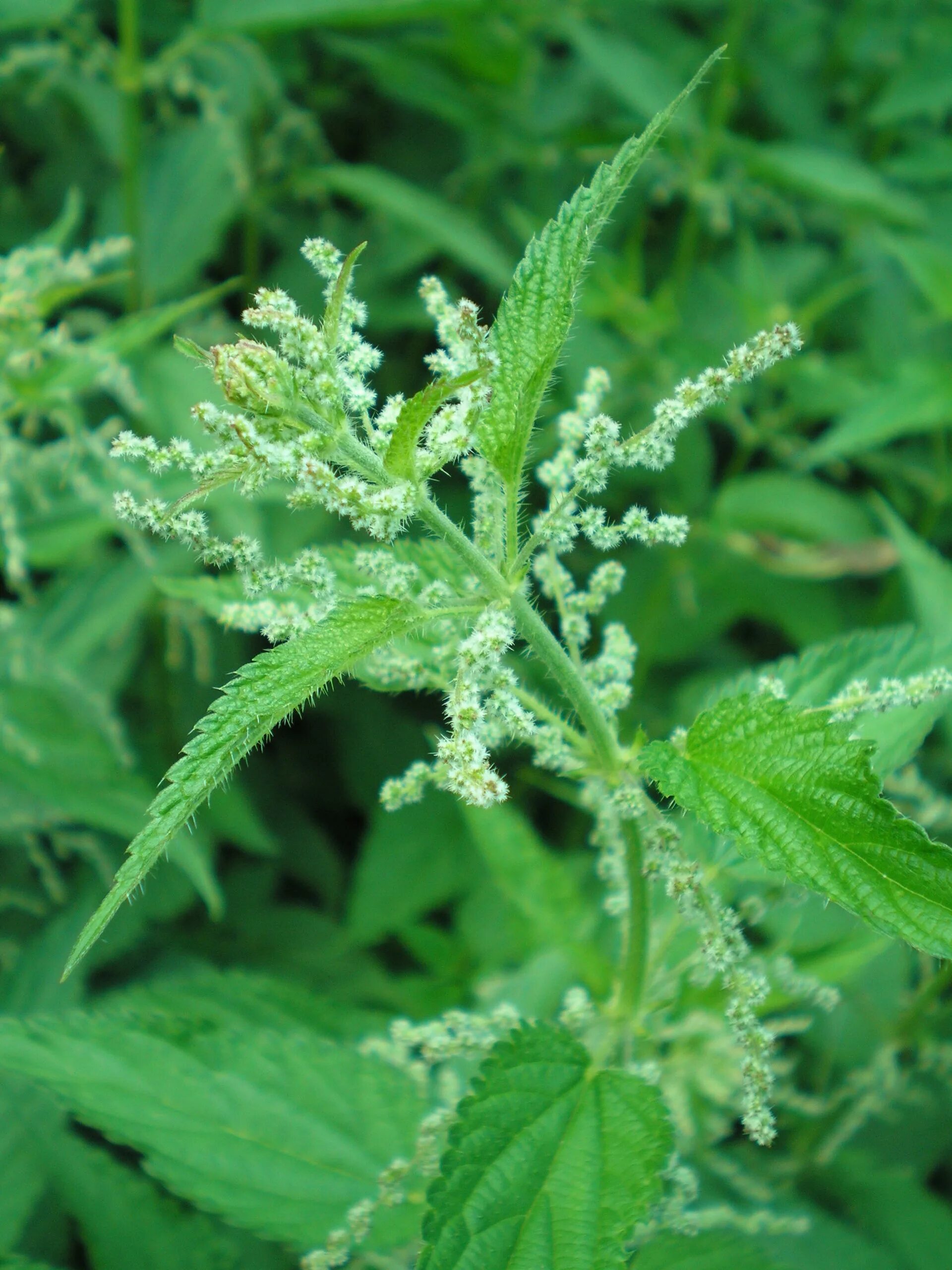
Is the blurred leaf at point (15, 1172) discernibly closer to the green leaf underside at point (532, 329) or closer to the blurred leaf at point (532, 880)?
the blurred leaf at point (532, 880)

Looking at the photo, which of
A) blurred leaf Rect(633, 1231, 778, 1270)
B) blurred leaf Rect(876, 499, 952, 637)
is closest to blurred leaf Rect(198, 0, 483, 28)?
blurred leaf Rect(876, 499, 952, 637)

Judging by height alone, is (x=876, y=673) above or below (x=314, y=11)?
below

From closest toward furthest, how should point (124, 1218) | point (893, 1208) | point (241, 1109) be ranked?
point (241, 1109) < point (124, 1218) < point (893, 1208)

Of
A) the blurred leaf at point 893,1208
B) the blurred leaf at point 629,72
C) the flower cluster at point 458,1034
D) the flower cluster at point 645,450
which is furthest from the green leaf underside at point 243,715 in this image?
the blurred leaf at point 629,72

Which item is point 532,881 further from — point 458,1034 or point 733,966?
Answer: point 733,966

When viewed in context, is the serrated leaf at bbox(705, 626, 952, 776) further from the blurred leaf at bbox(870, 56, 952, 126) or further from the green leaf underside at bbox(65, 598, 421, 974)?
the blurred leaf at bbox(870, 56, 952, 126)

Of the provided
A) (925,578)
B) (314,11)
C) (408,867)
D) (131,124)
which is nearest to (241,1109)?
(408,867)

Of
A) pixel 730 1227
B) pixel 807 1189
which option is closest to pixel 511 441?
pixel 730 1227
